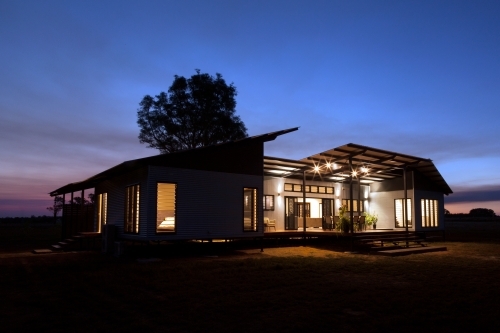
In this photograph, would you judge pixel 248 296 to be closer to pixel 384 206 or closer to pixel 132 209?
pixel 132 209

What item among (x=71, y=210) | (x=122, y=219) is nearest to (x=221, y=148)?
(x=122, y=219)

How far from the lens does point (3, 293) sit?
7.50 metres

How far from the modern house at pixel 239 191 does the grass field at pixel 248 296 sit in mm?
2360

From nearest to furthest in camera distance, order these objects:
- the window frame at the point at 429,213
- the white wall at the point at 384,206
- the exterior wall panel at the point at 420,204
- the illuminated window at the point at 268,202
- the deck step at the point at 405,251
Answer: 1. the deck step at the point at 405,251
2. the illuminated window at the point at 268,202
3. the exterior wall panel at the point at 420,204
4. the window frame at the point at 429,213
5. the white wall at the point at 384,206

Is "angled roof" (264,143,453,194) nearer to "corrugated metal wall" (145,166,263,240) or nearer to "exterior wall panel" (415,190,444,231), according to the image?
"exterior wall panel" (415,190,444,231)

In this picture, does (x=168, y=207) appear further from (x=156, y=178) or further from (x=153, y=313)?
(x=153, y=313)

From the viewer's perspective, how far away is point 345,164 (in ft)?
61.7

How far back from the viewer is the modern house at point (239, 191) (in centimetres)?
1335

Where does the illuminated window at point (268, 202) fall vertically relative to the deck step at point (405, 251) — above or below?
above

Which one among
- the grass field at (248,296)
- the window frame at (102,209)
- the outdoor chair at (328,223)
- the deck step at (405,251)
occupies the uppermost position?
the window frame at (102,209)

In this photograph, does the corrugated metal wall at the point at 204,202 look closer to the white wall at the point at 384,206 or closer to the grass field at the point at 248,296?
the grass field at the point at 248,296

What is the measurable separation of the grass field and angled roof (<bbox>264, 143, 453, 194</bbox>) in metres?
5.51

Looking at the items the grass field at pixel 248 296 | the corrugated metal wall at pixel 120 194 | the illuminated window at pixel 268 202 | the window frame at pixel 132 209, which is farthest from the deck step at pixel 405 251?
the window frame at pixel 132 209

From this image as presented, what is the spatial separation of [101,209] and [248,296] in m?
13.5
